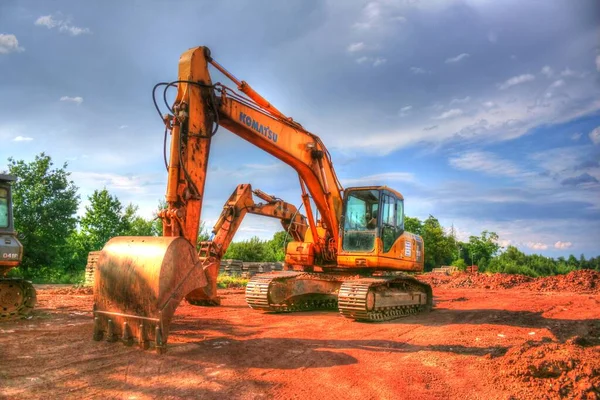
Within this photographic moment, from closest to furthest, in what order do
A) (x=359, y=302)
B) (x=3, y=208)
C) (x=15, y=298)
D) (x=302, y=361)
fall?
(x=302, y=361) < (x=15, y=298) < (x=3, y=208) < (x=359, y=302)

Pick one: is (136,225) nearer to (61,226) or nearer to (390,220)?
(61,226)

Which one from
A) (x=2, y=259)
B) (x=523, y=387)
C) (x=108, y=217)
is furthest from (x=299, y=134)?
(x=108, y=217)

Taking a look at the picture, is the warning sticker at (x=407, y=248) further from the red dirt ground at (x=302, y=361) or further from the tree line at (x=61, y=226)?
the tree line at (x=61, y=226)

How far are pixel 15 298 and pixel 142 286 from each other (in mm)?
5029

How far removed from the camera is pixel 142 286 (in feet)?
21.2

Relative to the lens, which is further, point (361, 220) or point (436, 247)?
point (436, 247)

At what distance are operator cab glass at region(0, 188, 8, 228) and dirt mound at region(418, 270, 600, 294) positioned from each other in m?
21.1

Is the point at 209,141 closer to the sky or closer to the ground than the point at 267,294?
closer to the sky

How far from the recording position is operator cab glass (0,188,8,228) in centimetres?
998

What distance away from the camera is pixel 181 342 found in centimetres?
737

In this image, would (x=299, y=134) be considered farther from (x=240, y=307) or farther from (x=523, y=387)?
(x=523, y=387)

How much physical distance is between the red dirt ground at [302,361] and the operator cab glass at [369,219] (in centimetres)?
215

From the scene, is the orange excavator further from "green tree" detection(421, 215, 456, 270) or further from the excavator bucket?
"green tree" detection(421, 215, 456, 270)

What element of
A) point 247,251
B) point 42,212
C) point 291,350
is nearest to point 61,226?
point 42,212
